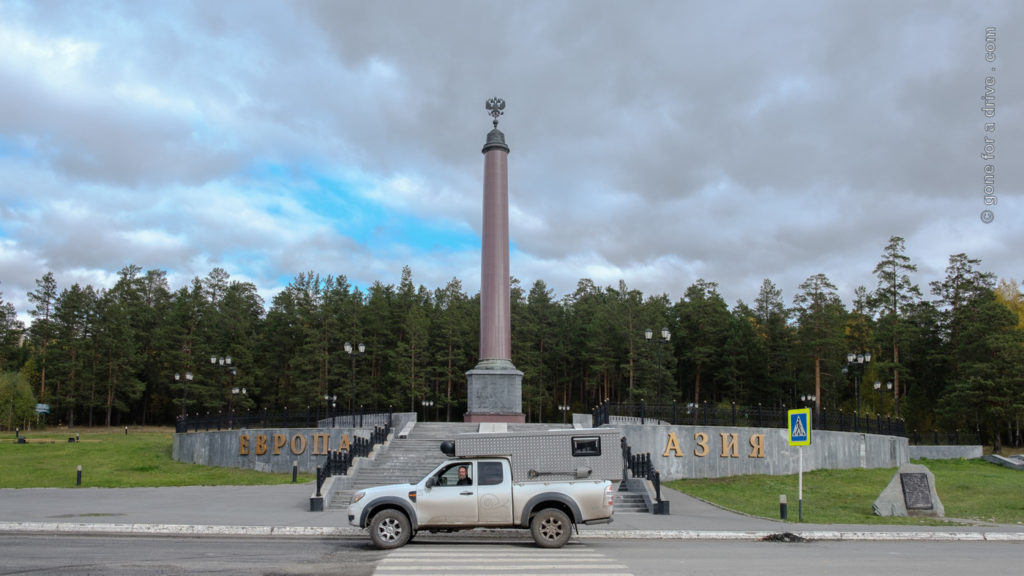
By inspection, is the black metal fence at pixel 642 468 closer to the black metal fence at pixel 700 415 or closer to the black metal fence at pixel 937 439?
the black metal fence at pixel 700 415

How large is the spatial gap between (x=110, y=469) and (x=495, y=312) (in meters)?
20.4

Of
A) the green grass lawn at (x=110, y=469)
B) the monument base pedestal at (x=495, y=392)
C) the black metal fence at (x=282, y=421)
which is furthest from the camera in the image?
the black metal fence at (x=282, y=421)

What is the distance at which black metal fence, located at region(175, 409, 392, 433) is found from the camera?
124 feet

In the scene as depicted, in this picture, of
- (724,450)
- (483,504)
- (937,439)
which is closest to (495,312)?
(724,450)

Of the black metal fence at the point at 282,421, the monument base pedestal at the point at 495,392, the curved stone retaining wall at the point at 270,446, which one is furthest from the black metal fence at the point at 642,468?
the black metal fence at the point at 282,421

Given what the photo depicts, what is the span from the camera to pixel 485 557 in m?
12.7

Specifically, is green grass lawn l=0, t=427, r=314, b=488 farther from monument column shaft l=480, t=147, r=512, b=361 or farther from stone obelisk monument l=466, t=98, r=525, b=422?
monument column shaft l=480, t=147, r=512, b=361

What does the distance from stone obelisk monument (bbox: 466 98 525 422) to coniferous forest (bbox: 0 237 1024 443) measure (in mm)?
37414

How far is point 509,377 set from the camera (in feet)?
122

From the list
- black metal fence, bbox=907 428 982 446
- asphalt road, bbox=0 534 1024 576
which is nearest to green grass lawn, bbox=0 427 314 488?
Answer: asphalt road, bbox=0 534 1024 576

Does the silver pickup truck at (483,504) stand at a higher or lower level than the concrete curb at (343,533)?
higher

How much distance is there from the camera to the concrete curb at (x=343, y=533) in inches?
627

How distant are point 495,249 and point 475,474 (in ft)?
80.2

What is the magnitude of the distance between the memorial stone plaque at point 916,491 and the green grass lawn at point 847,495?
744 millimetres
